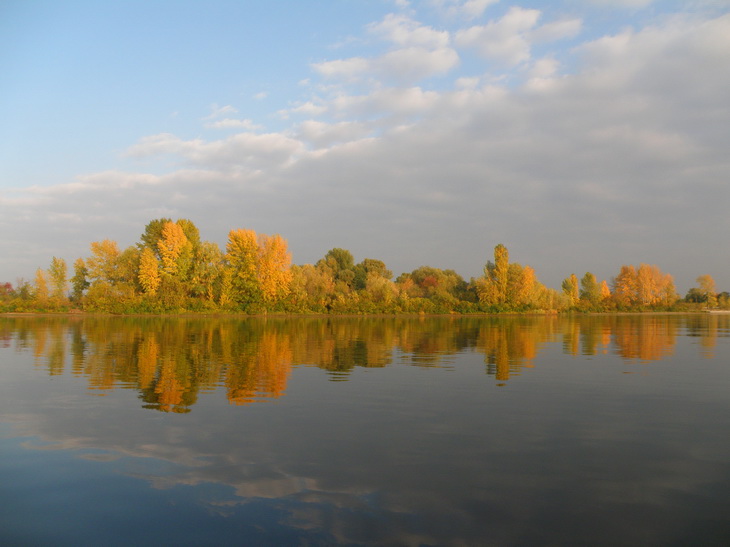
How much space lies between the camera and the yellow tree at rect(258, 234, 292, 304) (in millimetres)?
69500

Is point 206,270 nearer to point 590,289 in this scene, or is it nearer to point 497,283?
point 497,283

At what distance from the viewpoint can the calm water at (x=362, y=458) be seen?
18.6 feet

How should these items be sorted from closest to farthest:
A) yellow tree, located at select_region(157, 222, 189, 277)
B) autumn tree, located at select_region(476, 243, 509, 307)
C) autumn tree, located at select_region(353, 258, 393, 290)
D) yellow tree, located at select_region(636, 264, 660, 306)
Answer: yellow tree, located at select_region(157, 222, 189, 277) < autumn tree, located at select_region(476, 243, 509, 307) < autumn tree, located at select_region(353, 258, 393, 290) < yellow tree, located at select_region(636, 264, 660, 306)

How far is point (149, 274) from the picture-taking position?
65.1 metres

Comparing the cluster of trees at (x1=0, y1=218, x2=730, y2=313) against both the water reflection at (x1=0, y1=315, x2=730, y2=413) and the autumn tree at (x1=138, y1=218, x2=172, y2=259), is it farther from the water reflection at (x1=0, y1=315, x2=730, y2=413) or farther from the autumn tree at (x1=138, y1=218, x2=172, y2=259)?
the water reflection at (x1=0, y1=315, x2=730, y2=413)

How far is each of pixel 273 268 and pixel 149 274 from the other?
1610 cm

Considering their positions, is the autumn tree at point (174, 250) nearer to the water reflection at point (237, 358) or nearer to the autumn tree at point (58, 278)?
the autumn tree at point (58, 278)

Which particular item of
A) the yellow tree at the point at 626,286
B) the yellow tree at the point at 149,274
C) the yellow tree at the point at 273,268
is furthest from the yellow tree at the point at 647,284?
the yellow tree at the point at 149,274

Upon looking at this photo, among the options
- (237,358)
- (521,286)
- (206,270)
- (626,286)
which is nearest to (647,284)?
(626,286)

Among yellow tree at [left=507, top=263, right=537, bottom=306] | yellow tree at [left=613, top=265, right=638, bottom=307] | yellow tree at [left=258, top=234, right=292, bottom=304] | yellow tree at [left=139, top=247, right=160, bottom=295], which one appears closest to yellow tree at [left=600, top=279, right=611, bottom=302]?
yellow tree at [left=613, top=265, right=638, bottom=307]

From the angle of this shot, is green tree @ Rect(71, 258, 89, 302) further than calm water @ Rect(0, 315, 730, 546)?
Yes

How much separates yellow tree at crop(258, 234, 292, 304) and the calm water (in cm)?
5307

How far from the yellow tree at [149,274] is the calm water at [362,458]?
5129 cm

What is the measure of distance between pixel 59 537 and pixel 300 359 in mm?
14913
